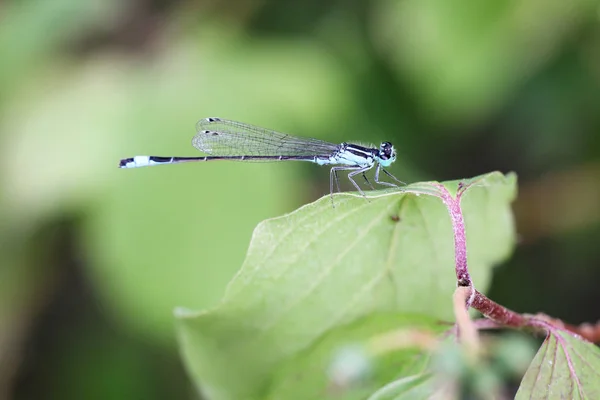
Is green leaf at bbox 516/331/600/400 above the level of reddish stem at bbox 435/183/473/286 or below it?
below

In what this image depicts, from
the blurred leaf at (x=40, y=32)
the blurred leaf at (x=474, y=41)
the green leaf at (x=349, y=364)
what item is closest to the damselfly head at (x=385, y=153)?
the blurred leaf at (x=474, y=41)

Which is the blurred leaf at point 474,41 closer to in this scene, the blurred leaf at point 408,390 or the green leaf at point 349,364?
the green leaf at point 349,364

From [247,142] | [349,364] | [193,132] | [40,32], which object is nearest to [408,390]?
[349,364]

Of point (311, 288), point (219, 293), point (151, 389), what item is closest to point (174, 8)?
point (219, 293)

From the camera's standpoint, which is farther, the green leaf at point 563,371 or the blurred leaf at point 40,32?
the blurred leaf at point 40,32

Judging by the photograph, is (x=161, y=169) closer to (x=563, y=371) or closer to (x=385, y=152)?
(x=385, y=152)

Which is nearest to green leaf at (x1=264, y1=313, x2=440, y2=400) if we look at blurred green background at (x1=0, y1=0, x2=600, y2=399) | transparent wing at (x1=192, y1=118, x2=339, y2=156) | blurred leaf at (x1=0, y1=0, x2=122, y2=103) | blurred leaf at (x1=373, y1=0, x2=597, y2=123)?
blurred green background at (x1=0, y1=0, x2=600, y2=399)

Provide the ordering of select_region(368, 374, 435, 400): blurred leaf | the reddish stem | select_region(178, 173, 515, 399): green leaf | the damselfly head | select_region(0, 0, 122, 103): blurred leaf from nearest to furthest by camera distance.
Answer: the reddish stem, select_region(368, 374, 435, 400): blurred leaf, select_region(178, 173, 515, 399): green leaf, the damselfly head, select_region(0, 0, 122, 103): blurred leaf

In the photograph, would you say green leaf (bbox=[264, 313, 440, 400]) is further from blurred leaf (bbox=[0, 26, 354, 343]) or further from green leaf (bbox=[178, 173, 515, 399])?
blurred leaf (bbox=[0, 26, 354, 343])
